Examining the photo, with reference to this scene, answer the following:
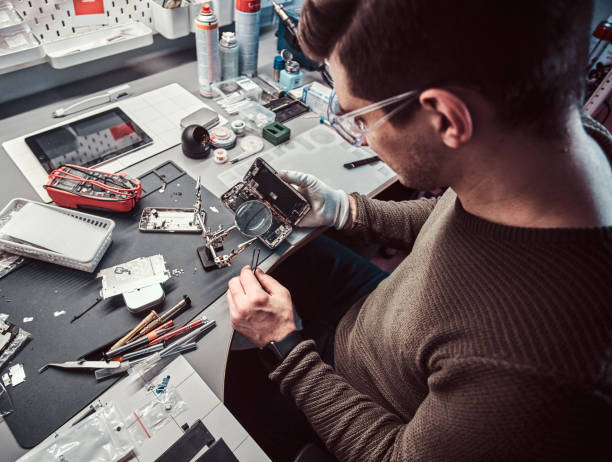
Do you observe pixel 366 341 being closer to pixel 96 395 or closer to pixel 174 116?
pixel 96 395

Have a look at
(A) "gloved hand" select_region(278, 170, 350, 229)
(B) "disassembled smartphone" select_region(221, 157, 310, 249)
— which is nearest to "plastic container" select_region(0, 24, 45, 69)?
(B) "disassembled smartphone" select_region(221, 157, 310, 249)

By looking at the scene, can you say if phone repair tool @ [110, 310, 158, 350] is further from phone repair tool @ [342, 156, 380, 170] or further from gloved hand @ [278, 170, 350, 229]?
phone repair tool @ [342, 156, 380, 170]

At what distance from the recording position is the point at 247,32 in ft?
4.68

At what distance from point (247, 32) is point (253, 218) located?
855mm

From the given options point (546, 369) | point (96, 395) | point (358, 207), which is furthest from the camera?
point (358, 207)

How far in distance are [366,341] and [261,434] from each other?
1.20 ft

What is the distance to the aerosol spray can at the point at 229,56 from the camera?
141 cm

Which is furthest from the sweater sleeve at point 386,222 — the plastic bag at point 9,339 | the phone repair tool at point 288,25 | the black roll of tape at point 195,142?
the plastic bag at point 9,339

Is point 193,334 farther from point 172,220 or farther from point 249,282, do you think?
point 172,220

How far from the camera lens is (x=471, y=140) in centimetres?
56

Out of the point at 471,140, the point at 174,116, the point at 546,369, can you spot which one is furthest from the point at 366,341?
the point at 174,116

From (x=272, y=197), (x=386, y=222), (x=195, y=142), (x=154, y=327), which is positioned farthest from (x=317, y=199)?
(x=154, y=327)

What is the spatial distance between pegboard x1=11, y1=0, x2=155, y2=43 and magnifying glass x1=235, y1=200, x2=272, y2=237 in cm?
95

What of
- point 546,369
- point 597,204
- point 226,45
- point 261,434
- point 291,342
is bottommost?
point 261,434
